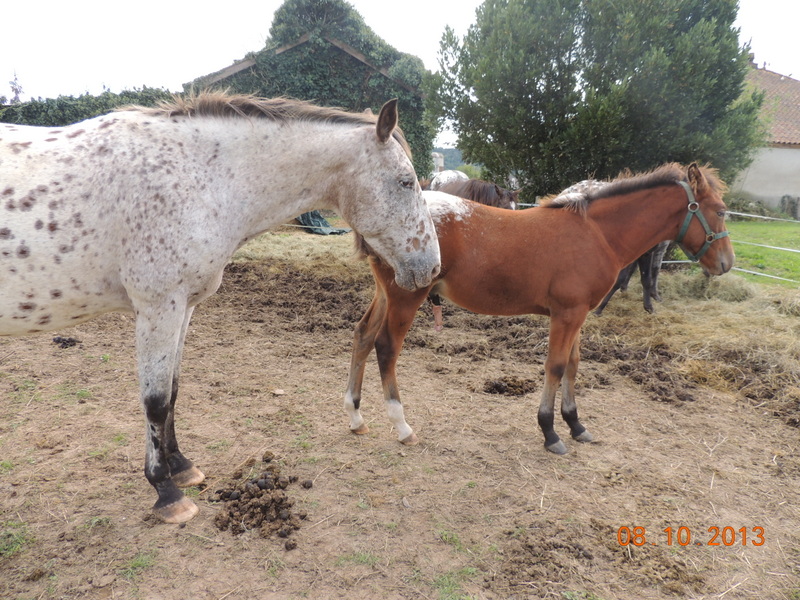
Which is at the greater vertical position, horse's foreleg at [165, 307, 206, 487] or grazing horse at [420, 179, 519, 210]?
grazing horse at [420, 179, 519, 210]

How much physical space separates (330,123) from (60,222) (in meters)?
1.35

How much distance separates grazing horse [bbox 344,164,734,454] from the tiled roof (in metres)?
22.6

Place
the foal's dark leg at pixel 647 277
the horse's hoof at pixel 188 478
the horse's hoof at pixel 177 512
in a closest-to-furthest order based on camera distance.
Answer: the horse's hoof at pixel 177 512
the horse's hoof at pixel 188 478
the foal's dark leg at pixel 647 277

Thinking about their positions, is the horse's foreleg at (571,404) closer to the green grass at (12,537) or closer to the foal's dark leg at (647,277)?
the green grass at (12,537)

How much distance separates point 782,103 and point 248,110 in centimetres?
3090

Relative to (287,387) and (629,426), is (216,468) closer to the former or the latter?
(287,387)

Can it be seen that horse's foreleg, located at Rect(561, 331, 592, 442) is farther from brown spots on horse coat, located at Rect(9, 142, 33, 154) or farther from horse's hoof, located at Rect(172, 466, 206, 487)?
brown spots on horse coat, located at Rect(9, 142, 33, 154)

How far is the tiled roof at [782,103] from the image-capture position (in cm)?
2203

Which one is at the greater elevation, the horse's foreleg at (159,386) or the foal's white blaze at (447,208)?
the foal's white blaze at (447,208)

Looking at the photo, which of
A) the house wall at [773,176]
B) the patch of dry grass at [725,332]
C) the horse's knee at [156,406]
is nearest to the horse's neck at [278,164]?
the horse's knee at [156,406]

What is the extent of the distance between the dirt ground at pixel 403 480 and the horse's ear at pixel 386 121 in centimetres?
203

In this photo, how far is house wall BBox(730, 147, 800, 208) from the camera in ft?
68.5

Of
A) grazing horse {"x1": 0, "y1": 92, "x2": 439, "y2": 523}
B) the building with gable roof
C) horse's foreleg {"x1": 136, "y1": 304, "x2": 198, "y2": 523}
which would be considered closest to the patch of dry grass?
grazing horse {"x1": 0, "y1": 92, "x2": 439, "y2": 523}

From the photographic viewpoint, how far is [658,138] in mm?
7293
